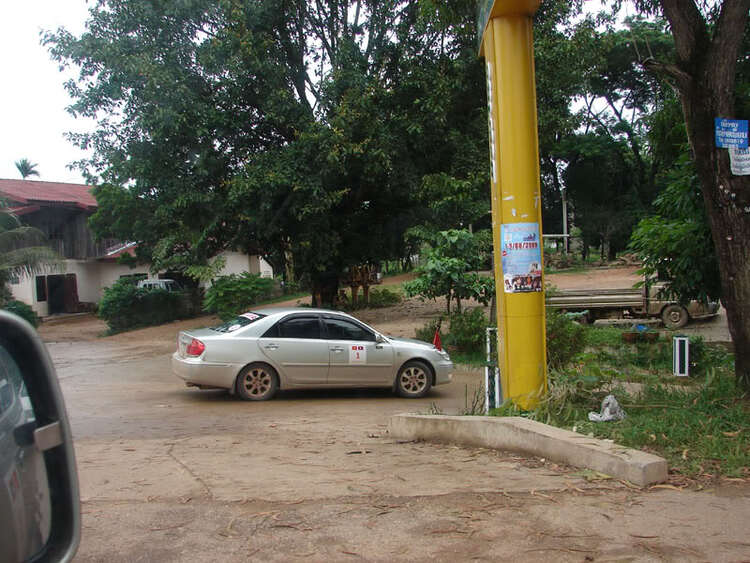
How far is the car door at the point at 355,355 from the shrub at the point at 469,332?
15.4 ft

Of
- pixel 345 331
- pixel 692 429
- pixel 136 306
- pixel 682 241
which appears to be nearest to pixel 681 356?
pixel 682 241

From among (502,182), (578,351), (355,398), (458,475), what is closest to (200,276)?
(355,398)

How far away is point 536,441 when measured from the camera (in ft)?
18.5

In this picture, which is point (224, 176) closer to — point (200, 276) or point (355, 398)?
point (200, 276)

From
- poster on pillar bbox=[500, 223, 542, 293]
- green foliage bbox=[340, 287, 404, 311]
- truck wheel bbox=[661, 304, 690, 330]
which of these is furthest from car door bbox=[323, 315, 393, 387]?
green foliage bbox=[340, 287, 404, 311]

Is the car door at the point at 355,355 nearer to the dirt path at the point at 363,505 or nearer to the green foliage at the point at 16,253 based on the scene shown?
the dirt path at the point at 363,505

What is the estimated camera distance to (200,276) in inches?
776

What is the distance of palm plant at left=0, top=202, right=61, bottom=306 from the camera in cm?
2347

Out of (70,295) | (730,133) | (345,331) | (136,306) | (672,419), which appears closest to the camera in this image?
(672,419)

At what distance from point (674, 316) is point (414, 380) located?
11666 mm

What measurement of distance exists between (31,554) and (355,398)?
383 inches

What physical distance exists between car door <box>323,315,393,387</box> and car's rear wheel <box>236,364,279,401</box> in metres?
0.93

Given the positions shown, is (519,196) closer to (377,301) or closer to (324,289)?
(324,289)

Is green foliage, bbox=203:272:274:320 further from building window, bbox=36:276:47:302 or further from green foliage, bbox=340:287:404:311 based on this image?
building window, bbox=36:276:47:302
